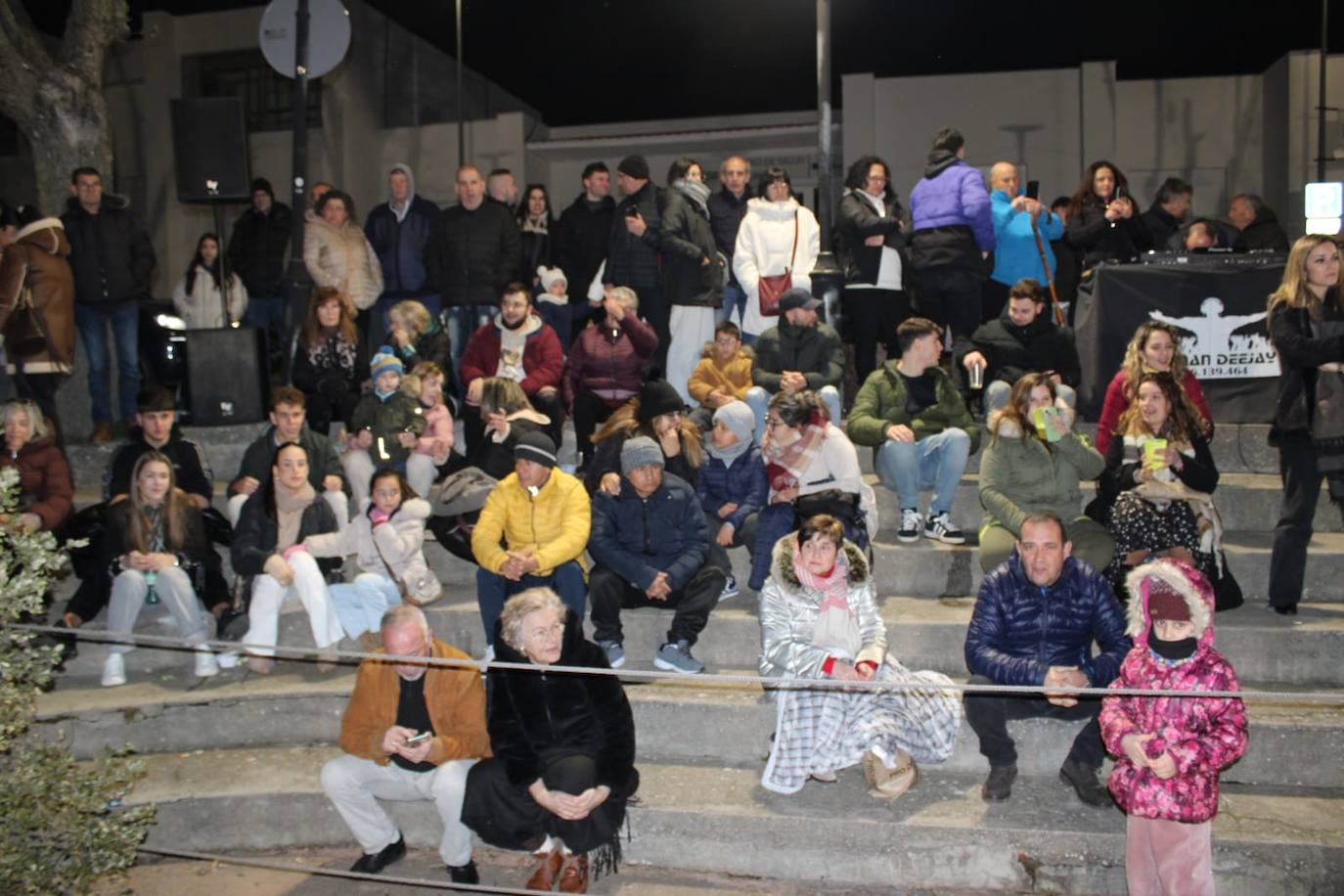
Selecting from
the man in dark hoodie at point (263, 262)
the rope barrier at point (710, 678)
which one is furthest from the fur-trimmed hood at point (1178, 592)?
the man in dark hoodie at point (263, 262)

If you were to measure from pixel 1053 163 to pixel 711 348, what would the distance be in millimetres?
10410

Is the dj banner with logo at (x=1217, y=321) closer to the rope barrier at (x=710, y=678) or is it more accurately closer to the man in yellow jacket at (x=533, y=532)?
the rope barrier at (x=710, y=678)

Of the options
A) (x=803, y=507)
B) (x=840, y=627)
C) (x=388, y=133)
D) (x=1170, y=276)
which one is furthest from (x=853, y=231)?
(x=388, y=133)

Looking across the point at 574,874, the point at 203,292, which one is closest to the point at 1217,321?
the point at 574,874

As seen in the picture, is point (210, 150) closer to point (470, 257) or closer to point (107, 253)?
point (107, 253)

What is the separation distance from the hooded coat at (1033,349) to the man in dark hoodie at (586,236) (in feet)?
9.70

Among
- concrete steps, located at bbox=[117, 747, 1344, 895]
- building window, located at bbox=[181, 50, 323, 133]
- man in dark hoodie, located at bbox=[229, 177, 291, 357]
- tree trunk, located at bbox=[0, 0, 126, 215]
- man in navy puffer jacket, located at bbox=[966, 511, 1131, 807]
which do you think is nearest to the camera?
concrete steps, located at bbox=[117, 747, 1344, 895]

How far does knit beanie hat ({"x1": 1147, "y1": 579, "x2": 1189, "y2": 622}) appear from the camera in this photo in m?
4.42

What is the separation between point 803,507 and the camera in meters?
6.20

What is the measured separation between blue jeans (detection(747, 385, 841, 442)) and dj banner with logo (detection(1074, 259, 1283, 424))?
1712 millimetres

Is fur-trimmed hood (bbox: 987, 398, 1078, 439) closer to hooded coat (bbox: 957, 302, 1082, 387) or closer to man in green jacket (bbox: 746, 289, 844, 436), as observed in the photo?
hooded coat (bbox: 957, 302, 1082, 387)

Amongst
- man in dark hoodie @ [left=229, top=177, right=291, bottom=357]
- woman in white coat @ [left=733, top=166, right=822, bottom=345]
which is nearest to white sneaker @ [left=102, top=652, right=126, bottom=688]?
man in dark hoodie @ [left=229, top=177, right=291, bottom=357]

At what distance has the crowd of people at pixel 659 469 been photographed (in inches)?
198

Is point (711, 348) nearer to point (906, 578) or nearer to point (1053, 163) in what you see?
point (906, 578)
